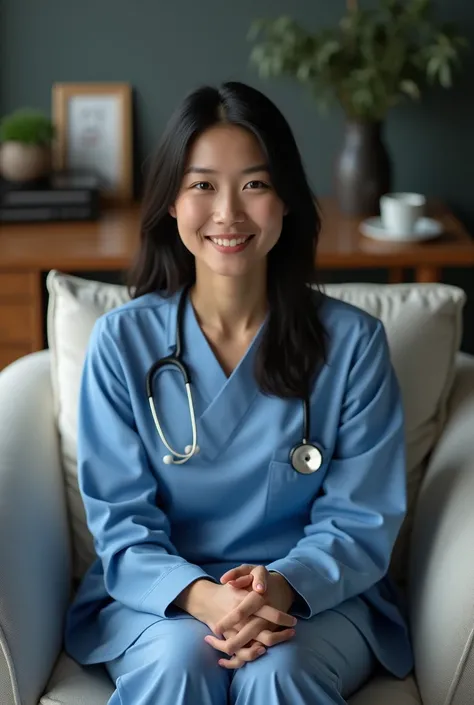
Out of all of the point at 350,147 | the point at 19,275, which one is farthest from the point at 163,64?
the point at 19,275

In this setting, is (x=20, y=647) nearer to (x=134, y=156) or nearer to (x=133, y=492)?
(x=133, y=492)

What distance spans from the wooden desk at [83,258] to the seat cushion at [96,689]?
38.5 inches

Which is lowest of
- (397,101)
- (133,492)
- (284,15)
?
(133,492)

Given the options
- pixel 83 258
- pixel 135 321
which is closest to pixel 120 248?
pixel 83 258

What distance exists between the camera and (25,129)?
2.58 metres

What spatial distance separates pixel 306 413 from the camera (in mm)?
1575

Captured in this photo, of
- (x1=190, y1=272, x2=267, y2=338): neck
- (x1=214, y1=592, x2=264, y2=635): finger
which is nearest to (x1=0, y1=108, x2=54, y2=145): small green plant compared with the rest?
(x1=190, y1=272, x2=267, y2=338): neck

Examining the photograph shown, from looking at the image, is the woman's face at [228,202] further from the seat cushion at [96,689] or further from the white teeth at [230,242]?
the seat cushion at [96,689]

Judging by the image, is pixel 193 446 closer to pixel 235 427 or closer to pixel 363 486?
pixel 235 427

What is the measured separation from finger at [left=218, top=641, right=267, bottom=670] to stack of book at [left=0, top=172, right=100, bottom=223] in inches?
56.5

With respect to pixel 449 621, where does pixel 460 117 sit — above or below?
above

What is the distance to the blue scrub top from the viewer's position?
156cm

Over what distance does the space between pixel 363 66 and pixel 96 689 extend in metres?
1.61

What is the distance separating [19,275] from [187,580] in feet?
3.51
